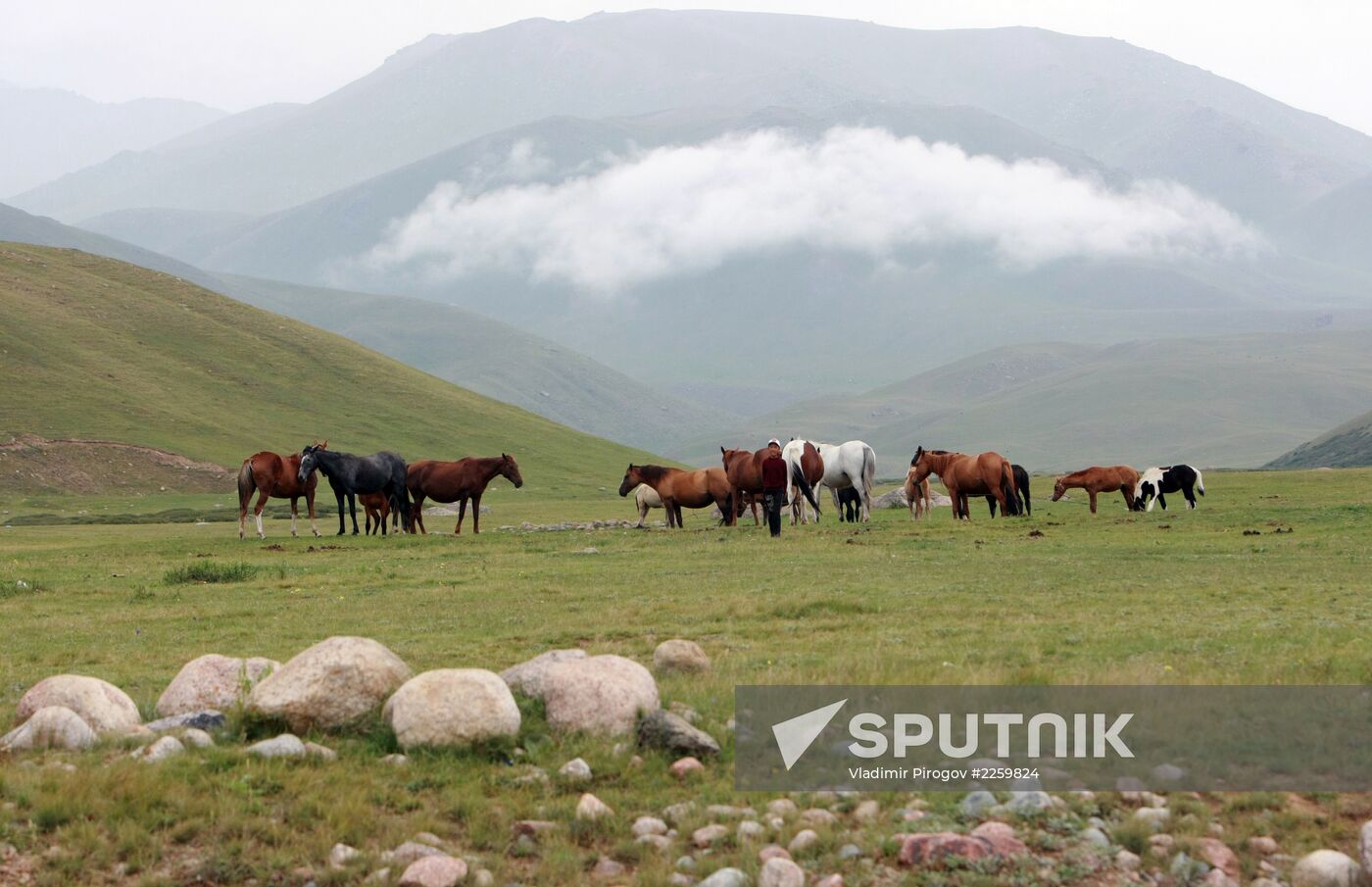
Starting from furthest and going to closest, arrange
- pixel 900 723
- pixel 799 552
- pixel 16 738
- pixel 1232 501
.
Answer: pixel 1232 501 → pixel 799 552 → pixel 900 723 → pixel 16 738

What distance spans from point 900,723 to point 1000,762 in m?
1.02

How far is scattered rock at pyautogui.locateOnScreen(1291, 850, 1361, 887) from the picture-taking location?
28.6 ft

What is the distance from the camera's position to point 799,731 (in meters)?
11.3

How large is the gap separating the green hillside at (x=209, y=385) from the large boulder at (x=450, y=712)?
77.8 m

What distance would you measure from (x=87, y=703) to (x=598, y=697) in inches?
177

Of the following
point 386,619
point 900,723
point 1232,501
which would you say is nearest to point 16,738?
point 900,723

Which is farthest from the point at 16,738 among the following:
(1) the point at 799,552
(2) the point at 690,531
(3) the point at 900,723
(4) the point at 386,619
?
(2) the point at 690,531

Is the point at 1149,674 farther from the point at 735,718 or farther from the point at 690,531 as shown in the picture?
the point at 690,531

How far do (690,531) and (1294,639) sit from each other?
22.3 meters

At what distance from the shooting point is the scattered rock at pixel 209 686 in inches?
475

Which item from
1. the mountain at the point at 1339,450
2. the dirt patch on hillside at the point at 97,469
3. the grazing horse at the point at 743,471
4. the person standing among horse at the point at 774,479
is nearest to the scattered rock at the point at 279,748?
the person standing among horse at the point at 774,479

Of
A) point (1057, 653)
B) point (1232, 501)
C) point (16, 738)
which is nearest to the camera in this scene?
point (16, 738)

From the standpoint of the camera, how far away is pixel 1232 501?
4828 centimetres

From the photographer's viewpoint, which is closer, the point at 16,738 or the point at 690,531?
the point at 16,738
